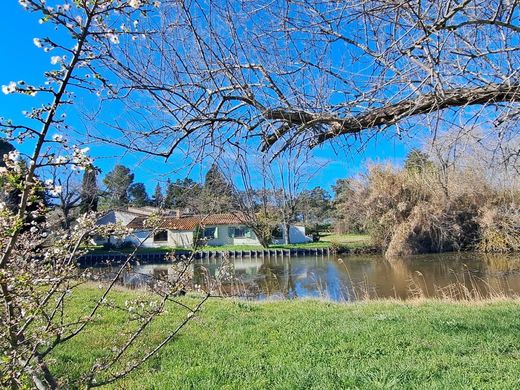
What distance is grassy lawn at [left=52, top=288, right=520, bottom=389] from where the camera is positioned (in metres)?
3.62

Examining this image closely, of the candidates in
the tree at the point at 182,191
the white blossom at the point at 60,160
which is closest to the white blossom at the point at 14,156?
the white blossom at the point at 60,160

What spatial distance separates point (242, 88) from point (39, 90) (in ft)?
4.80

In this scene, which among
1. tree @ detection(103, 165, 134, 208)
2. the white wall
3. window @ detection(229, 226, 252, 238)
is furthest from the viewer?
window @ detection(229, 226, 252, 238)

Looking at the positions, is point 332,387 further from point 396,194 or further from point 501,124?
point 396,194

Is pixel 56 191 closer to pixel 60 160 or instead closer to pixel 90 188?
pixel 60 160

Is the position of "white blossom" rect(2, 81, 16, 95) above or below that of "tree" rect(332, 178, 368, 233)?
below

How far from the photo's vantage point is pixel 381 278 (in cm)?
1689

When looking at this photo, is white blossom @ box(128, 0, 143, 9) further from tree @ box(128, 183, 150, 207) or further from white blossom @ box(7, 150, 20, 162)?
tree @ box(128, 183, 150, 207)

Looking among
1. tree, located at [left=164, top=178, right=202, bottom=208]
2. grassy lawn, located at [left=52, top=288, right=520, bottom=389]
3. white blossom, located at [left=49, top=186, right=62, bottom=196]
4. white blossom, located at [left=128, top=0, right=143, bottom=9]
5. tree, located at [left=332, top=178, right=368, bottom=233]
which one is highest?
tree, located at [left=332, top=178, right=368, bottom=233]

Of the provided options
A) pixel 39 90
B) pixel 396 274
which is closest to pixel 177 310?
pixel 39 90

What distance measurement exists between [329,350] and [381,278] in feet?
42.6

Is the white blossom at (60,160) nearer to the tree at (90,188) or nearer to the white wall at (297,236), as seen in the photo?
the tree at (90,188)

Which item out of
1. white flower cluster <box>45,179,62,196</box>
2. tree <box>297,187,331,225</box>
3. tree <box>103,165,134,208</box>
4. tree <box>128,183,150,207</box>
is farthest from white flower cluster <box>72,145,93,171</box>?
tree <box>297,187,331,225</box>

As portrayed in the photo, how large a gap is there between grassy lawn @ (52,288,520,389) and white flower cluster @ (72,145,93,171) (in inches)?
72.2
